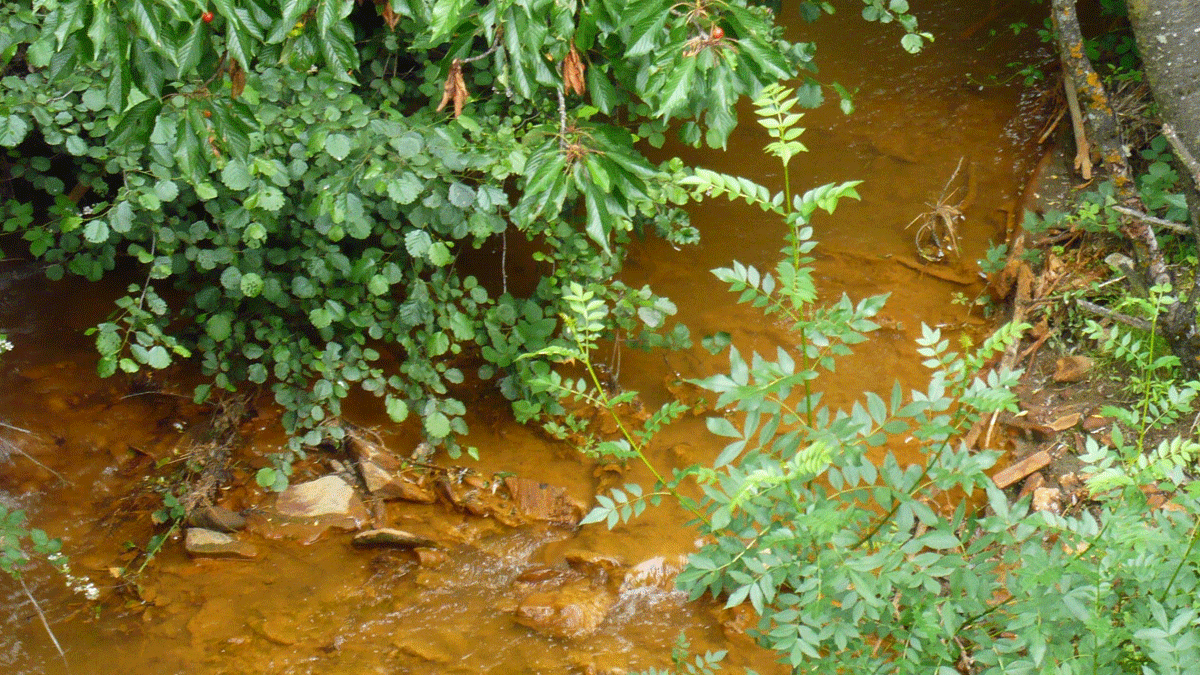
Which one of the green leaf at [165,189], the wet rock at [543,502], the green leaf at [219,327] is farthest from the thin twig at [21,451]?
the wet rock at [543,502]

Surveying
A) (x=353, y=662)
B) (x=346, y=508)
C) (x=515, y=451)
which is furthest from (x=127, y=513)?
(x=515, y=451)

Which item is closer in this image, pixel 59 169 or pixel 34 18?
pixel 34 18

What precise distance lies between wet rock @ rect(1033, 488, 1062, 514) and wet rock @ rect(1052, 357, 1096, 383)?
21.9 inches

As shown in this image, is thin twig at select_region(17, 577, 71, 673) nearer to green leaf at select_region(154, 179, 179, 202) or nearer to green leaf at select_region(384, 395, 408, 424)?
green leaf at select_region(384, 395, 408, 424)

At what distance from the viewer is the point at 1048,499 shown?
3.13 m

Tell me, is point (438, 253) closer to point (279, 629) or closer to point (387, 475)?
point (387, 475)

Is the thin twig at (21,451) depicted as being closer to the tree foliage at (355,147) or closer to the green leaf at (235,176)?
the tree foliage at (355,147)

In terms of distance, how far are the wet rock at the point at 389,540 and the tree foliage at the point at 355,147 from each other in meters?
0.39

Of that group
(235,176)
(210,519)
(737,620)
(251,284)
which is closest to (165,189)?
(235,176)

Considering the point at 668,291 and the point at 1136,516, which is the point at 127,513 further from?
the point at 1136,516

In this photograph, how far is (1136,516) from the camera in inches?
67.6

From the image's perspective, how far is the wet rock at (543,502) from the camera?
3471mm

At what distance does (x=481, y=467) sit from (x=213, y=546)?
106 centimetres

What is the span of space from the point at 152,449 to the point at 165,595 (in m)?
0.71
